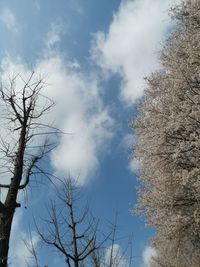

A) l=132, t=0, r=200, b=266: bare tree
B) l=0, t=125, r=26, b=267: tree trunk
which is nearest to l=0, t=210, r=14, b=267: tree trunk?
l=0, t=125, r=26, b=267: tree trunk

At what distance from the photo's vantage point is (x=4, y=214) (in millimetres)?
7543

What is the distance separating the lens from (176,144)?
779 inches

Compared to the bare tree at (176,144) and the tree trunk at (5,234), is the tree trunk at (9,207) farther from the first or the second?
the bare tree at (176,144)

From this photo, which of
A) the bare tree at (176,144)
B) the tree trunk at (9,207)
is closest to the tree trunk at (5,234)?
the tree trunk at (9,207)

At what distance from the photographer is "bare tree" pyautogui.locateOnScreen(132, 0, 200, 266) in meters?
18.7

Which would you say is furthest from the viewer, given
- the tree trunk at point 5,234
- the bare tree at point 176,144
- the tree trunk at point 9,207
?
the bare tree at point 176,144

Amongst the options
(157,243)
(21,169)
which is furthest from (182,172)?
(21,169)

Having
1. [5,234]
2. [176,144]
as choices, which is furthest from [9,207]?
[176,144]

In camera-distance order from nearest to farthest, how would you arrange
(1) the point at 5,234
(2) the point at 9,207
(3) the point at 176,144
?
1. (1) the point at 5,234
2. (2) the point at 9,207
3. (3) the point at 176,144

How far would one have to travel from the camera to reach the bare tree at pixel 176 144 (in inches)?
737

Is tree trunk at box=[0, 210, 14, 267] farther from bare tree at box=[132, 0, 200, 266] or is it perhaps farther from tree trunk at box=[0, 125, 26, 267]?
bare tree at box=[132, 0, 200, 266]

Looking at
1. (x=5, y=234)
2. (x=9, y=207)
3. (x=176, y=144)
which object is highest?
(x=176, y=144)

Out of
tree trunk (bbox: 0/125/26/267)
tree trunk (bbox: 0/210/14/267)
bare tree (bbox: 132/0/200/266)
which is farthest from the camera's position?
bare tree (bbox: 132/0/200/266)

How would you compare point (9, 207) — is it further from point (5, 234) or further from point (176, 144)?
point (176, 144)
